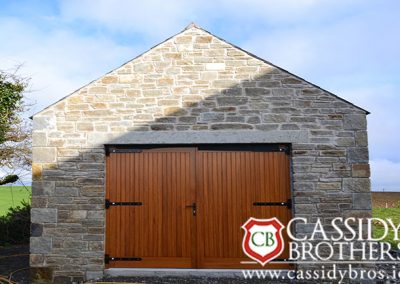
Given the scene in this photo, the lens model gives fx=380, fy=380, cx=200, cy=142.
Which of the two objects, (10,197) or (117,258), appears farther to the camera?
(10,197)

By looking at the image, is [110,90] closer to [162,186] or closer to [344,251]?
[162,186]

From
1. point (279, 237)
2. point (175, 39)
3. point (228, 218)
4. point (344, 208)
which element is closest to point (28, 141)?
point (175, 39)

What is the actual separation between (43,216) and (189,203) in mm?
2617

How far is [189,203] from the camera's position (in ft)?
22.6

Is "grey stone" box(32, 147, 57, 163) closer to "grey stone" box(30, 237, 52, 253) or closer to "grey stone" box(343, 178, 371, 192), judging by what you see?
"grey stone" box(30, 237, 52, 253)

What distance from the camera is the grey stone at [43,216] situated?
6773 millimetres

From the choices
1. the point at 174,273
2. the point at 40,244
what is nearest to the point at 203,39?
the point at 174,273

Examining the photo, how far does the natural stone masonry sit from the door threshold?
38 cm

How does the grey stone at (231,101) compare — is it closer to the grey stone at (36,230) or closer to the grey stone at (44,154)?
the grey stone at (44,154)

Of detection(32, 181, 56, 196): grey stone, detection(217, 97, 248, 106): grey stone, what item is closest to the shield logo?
detection(217, 97, 248, 106): grey stone

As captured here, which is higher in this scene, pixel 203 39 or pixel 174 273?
pixel 203 39

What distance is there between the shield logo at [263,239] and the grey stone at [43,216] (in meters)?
3.40

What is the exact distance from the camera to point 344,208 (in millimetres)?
6637

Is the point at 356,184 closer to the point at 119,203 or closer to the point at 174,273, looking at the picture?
the point at 174,273
